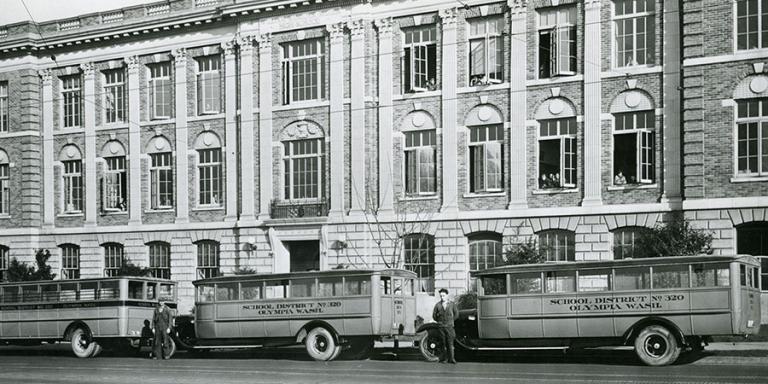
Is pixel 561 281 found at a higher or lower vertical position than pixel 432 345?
higher

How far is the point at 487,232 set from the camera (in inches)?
1320

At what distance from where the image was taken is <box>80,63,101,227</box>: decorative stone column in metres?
42.2

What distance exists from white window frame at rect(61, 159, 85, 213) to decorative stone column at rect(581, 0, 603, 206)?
2236 cm

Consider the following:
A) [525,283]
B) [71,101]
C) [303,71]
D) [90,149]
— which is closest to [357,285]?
[525,283]

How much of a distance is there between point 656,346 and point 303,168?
19.2m

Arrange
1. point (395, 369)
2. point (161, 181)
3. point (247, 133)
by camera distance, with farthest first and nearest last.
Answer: point (161, 181), point (247, 133), point (395, 369)

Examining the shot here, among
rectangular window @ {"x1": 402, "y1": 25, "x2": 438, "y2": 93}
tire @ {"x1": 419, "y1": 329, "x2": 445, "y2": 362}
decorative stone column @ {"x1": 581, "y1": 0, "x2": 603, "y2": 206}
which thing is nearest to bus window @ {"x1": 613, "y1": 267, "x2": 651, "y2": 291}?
tire @ {"x1": 419, "y1": 329, "x2": 445, "y2": 362}

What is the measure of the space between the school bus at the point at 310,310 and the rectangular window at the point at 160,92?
52.6 feet

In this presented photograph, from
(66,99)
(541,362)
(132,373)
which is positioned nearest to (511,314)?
(541,362)

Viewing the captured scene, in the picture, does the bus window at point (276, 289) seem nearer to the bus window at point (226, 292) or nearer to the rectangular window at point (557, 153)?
the bus window at point (226, 292)

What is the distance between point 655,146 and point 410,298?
10168 mm

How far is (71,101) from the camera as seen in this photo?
43.3 meters

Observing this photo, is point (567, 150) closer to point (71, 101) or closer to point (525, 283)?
point (525, 283)

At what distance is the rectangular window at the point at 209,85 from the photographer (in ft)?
130
